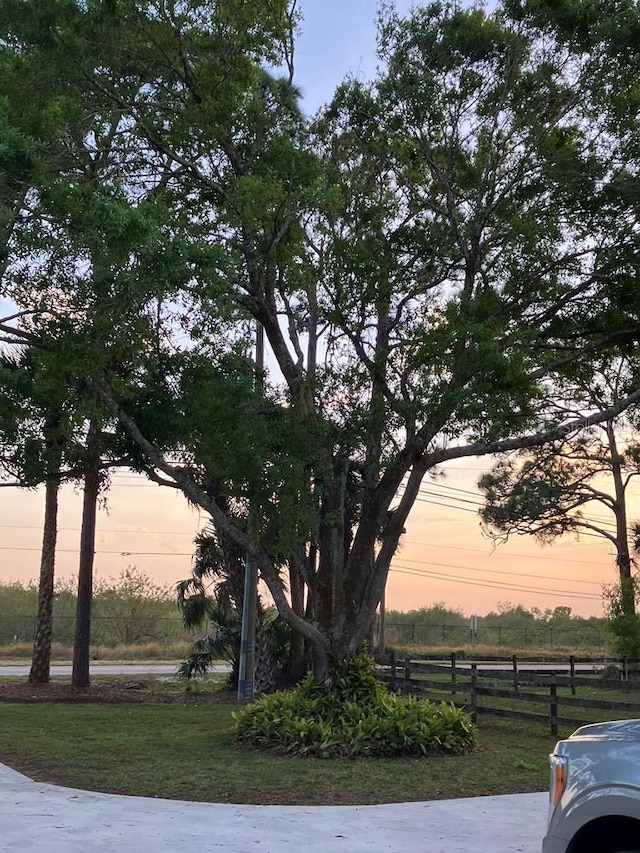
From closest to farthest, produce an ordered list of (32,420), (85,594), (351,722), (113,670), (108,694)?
(351,722) < (32,420) < (108,694) < (85,594) < (113,670)

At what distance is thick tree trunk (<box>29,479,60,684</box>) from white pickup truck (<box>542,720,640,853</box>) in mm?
20102

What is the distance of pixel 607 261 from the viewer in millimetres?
14023

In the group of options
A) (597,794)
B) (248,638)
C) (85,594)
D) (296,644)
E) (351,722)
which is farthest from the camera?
(85,594)

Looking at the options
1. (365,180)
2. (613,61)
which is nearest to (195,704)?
(365,180)

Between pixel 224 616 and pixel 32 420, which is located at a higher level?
pixel 32 420

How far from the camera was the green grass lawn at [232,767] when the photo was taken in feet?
31.2

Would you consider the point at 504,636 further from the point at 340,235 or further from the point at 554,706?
the point at 340,235

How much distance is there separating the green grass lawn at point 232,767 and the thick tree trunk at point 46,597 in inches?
309

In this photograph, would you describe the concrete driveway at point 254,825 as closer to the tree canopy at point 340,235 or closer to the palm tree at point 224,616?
the tree canopy at point 340,235

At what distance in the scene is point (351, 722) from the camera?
40.4 ft

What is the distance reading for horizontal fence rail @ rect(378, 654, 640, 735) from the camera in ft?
46.4

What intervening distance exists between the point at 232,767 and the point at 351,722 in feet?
6.74

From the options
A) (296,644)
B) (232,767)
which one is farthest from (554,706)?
(296,644)

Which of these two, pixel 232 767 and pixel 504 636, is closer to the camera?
pixel 232 767
